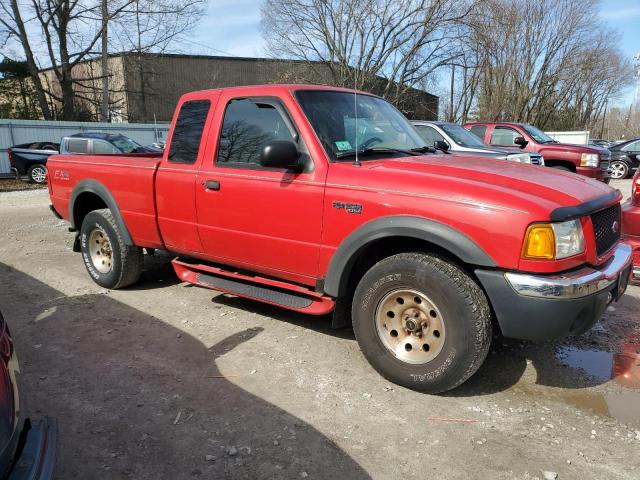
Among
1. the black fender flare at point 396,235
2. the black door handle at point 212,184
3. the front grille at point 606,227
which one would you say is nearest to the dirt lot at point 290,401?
the black fender flare at point 396,235

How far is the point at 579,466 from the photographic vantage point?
2.65m

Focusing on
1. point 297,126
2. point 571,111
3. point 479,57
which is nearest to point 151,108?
point 479,57

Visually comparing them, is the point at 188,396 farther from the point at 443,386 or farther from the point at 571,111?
the point at 571,111

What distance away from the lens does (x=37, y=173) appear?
1716 cm

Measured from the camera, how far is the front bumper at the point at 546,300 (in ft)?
9.40

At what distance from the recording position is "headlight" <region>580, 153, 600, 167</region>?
1228 centimetres

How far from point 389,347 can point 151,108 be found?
40.4 meters

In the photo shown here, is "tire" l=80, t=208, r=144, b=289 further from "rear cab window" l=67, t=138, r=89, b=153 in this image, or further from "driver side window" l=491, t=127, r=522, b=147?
"rear cab window" l=67, t=138, r=89, b=153

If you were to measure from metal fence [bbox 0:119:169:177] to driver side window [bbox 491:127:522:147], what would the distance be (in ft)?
55.6

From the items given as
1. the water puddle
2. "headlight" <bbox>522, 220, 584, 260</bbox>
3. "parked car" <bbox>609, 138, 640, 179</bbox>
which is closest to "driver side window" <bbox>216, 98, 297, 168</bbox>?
"headlight" <bbox>522, 220, 584, 260</bbox>

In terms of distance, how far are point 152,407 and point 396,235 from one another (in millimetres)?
1894

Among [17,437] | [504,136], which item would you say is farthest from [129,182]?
[504,136]

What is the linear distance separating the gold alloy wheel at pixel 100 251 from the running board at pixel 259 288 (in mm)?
1159

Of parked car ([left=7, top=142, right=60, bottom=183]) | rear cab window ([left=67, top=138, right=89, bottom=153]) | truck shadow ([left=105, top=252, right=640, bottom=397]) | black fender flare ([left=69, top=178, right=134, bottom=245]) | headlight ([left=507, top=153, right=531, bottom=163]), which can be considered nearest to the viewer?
truck shadow ([left=105, top=252, right=640, bottom=397])
